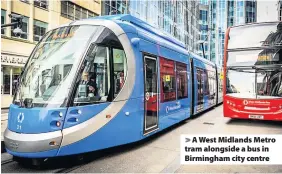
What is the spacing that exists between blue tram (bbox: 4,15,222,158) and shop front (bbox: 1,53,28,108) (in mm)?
14981

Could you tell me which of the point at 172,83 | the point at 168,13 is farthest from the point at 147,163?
the point at 168,13

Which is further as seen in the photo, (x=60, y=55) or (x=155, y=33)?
(x=155, y=33)

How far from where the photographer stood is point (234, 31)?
1112 cm

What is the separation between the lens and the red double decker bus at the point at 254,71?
33.4 feet

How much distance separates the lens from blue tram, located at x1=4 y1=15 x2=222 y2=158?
196 inches

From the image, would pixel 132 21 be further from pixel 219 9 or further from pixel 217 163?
pixel 219 9

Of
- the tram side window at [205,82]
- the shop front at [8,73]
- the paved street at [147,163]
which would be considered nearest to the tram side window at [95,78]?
the paved street at [147,163]

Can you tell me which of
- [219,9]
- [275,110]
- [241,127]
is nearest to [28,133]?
[241,127]

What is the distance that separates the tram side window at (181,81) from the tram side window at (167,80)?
61 cm

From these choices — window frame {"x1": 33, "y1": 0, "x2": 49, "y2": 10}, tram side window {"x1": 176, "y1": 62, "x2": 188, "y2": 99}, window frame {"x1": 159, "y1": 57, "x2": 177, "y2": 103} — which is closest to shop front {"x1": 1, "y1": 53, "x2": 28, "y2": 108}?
window frame {"x1": 33, "y1": 0, "x2": 49, "y2": 10}

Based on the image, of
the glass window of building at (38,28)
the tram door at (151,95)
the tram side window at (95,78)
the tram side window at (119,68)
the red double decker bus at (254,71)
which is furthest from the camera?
the glass window of building at (38,28)

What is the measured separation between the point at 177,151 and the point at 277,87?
5.70 metres
